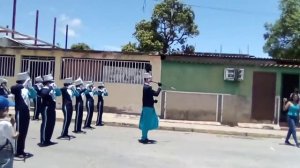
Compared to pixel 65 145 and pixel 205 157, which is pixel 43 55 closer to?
pixel 65 145

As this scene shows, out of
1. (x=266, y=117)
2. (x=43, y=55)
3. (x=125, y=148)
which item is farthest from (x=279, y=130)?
(x=43, y=55)

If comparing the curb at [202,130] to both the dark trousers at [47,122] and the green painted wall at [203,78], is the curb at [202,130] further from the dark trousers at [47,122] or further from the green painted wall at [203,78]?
the dark trousers at [47,122]

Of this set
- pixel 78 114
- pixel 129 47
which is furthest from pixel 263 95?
pixel 129 47

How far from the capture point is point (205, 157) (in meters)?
11.0

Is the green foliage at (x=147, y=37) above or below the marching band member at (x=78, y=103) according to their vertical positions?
above

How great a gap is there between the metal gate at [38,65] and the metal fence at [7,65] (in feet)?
1.73

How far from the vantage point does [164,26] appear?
3588 centimetres

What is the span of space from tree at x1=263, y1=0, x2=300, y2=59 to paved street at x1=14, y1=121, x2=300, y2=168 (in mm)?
14795

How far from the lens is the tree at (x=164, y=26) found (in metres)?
34.8

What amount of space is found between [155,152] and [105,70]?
11086mm

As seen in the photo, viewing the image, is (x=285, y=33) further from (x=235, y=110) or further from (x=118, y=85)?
(x=118, y=85)

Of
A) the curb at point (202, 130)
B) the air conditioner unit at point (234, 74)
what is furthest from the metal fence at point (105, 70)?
the curb at point (202, 130)

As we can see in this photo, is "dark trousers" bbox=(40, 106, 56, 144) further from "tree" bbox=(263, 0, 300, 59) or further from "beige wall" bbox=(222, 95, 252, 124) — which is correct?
"tree" bbox=(263, 0, 300, 59)

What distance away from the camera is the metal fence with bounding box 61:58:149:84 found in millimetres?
21609
